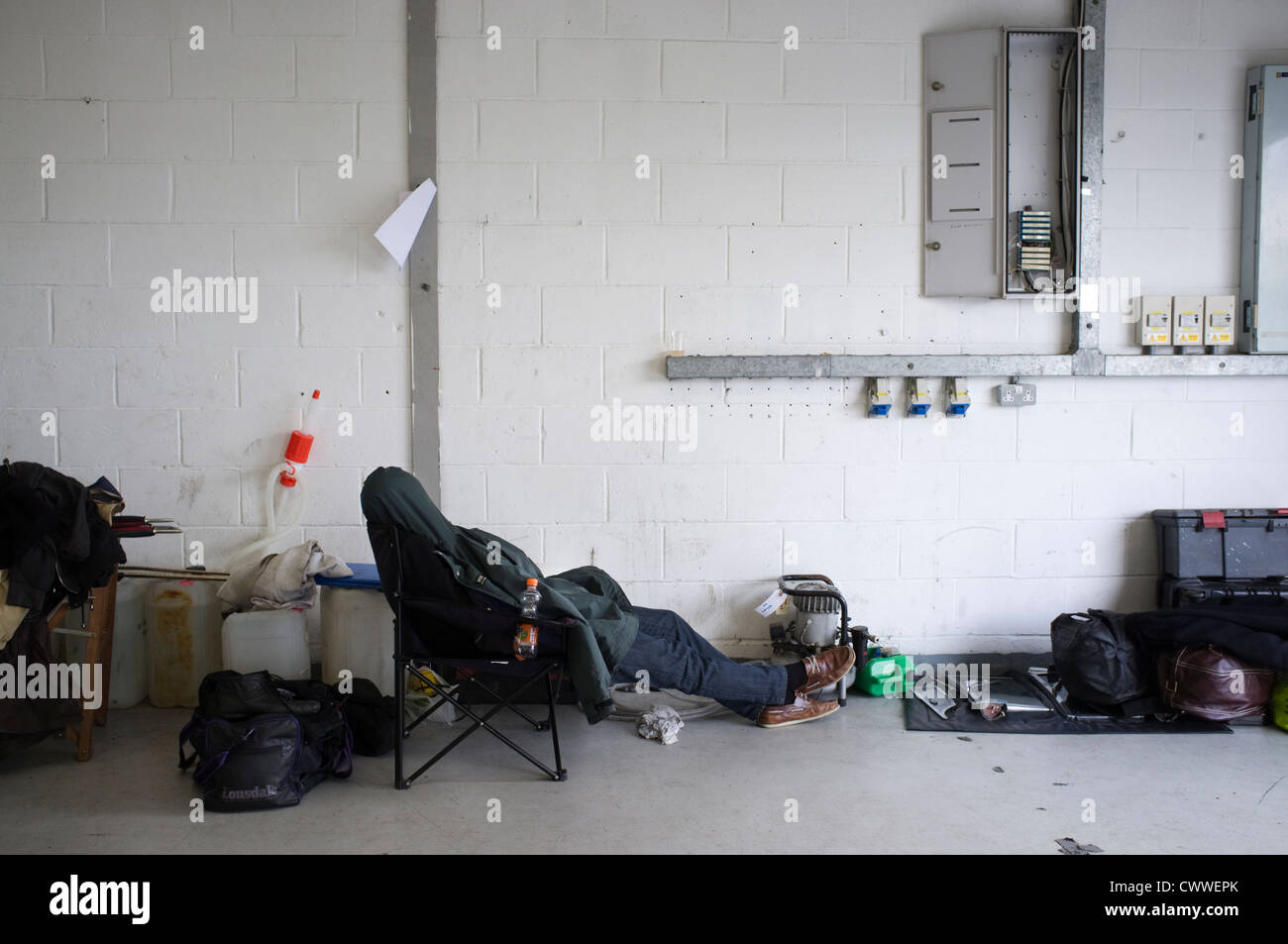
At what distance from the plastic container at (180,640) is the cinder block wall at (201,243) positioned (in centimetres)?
22

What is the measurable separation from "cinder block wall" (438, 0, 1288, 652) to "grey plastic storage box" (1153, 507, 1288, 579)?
166 mm

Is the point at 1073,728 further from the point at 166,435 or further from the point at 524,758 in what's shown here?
the point at 166,435

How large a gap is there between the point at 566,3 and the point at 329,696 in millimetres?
2669

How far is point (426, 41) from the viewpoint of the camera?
371 cm

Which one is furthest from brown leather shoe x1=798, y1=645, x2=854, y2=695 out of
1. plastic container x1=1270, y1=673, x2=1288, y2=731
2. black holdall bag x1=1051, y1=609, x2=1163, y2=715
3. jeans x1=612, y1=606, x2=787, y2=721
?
plastic container x1=1270, y1=673, x2=1288, y2=731

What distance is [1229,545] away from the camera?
3.79m

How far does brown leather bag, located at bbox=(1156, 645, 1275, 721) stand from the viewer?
3312mm

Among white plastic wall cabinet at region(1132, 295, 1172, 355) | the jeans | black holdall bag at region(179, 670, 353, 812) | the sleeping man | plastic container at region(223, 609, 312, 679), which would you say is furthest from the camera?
white plastic wall cabinet at region(1132, 295, 1172, 355)

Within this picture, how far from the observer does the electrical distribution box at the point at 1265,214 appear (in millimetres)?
3791

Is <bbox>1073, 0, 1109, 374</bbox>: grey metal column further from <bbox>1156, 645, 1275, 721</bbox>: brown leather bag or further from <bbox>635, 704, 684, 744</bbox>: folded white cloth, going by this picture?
<bbox>635, 704, 684, 744</bbox>: folded white cloth
